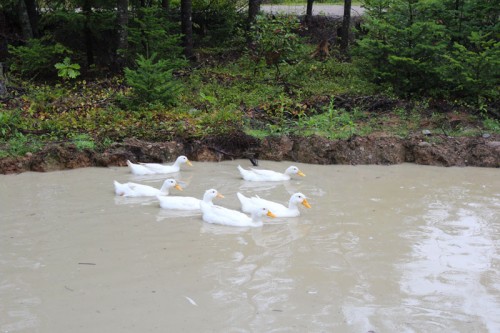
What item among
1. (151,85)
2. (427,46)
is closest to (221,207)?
(151,85)

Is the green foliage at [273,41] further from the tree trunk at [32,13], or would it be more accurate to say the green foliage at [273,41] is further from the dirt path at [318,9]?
the dirt path at [318,9]

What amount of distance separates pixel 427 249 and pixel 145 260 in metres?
3.54

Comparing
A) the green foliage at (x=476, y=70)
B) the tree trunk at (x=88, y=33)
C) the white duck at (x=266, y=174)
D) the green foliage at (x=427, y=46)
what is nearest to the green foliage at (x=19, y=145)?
the white duck at (x=266, y=174)

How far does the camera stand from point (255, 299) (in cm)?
572

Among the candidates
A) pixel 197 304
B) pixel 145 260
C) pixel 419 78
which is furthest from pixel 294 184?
pixel 419 78

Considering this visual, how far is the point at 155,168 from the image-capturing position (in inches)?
425

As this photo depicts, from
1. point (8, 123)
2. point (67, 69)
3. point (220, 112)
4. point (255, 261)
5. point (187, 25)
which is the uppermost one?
point (187, 25)

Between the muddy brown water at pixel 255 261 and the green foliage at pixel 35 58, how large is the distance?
691 centimetres

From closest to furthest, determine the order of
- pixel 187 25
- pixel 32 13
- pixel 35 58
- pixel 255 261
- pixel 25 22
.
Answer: pixel 255 261 < pixel 35 58 < pixel 25 22 < pixel 32 13 < pixel 187 25

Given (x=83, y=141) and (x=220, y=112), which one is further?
(x=220, y=112)

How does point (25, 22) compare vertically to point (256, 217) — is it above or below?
above

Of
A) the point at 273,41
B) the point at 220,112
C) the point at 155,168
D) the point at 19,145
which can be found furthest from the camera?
the point at 273,41

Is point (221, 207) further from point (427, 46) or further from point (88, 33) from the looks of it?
point (88, 33)

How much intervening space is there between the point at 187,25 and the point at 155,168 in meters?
8.72
